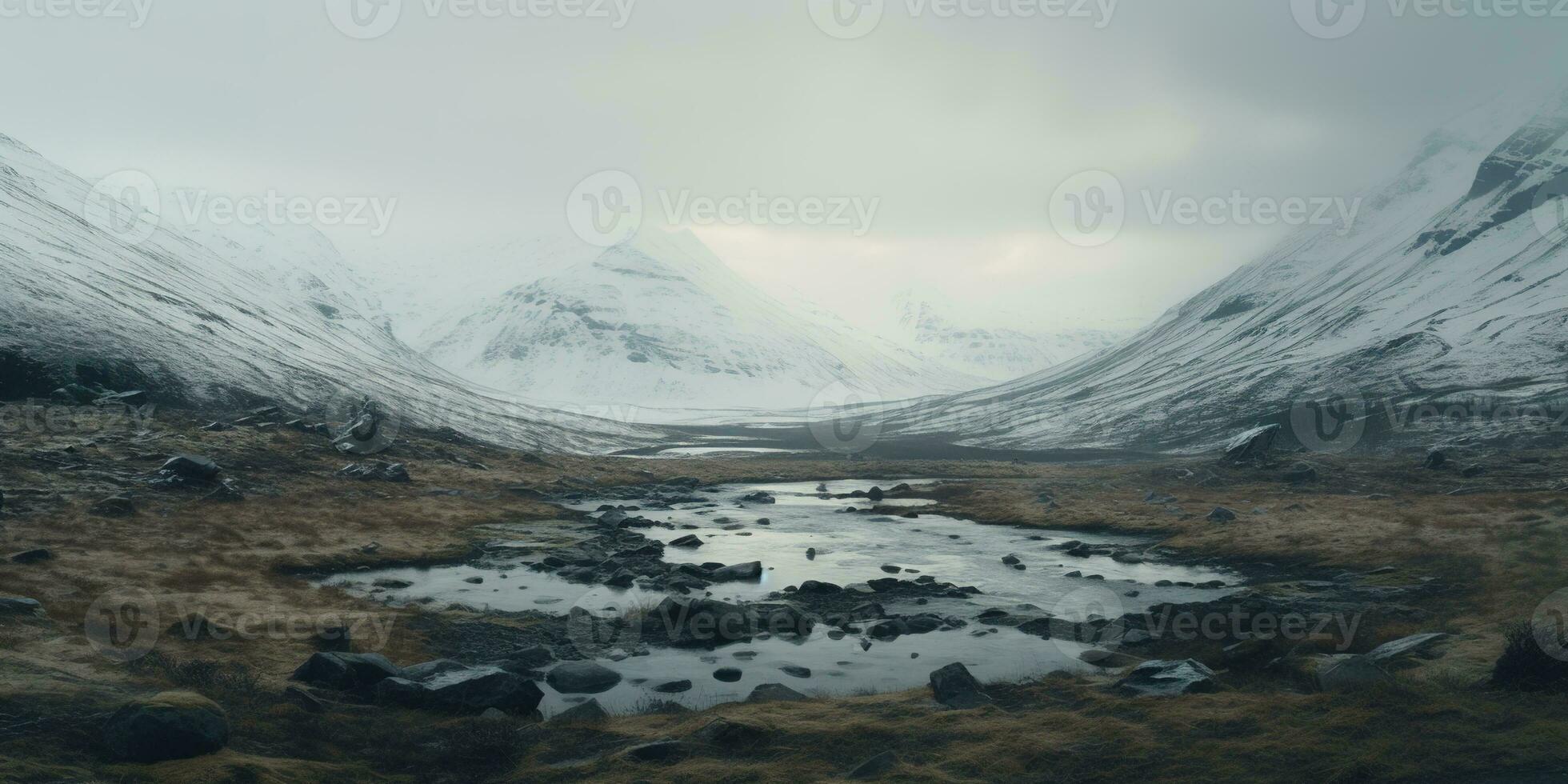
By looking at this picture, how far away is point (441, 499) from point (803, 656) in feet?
145

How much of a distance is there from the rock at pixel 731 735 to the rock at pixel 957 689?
16.7ft

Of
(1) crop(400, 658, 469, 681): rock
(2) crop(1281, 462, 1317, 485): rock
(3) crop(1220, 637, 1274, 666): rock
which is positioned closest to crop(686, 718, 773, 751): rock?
(1) crop(400, 658, 469, 681): rock

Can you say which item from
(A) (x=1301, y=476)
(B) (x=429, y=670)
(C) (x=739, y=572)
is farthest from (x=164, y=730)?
(A) (x=1301, y=476)

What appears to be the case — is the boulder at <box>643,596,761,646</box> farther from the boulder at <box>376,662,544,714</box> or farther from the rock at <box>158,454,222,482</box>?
the rock at <box>158,454,222,482</box>

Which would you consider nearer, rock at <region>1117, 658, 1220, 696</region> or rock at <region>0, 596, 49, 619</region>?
rock at <region>1117, 658, 1220, 696</region>

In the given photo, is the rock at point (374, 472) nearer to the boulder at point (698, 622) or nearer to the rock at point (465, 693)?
the boulder at point (698, 622)

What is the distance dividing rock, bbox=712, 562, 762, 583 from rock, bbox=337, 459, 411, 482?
35.9 meters

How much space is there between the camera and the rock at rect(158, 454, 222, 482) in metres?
47.6

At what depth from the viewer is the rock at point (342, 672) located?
66.8 feet

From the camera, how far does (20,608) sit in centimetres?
2264

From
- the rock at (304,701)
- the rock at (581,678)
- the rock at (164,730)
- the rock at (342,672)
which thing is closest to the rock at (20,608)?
the rock at (342,672)

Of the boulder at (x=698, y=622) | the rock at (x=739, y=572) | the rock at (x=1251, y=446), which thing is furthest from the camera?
the rock at (x=1251, y=446)

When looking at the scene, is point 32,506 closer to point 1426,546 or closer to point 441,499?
point 441,499

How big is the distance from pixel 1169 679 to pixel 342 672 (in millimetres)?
20358
